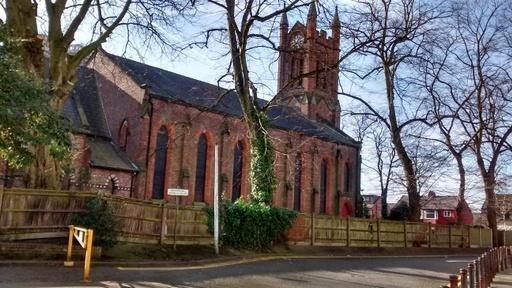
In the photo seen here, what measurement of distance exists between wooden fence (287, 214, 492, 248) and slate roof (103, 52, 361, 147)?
783cm

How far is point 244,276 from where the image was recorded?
42.7 ft

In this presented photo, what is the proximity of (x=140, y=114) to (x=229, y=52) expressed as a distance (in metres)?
12.4

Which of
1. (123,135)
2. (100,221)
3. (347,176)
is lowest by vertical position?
(100,221)

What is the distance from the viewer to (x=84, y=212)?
15.0 meters

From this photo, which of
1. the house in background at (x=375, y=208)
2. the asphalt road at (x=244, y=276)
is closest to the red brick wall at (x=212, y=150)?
the house in background at (x=375, y=208)

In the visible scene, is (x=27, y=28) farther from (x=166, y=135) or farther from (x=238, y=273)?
(x=166, y=135)

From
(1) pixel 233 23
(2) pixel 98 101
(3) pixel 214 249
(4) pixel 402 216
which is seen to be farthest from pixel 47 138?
(4) pixel 402 216

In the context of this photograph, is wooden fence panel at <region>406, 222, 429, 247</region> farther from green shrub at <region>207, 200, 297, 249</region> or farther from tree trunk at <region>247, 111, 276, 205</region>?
green shrub at <region>207, 200, 297, 249</region>

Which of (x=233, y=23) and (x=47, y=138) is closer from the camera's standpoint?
(x=47, y=138)

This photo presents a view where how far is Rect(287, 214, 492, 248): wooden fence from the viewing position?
22.4 m

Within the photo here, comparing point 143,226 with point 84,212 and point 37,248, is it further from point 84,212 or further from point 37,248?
point 37,248

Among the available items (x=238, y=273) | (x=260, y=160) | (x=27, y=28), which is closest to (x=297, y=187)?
(x=260, y=160)

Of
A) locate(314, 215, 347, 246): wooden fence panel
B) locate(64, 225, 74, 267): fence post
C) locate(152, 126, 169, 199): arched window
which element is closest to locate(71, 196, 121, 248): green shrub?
locate(64, 225, 74, 267): fence post

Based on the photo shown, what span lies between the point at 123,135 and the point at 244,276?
76.5ft
